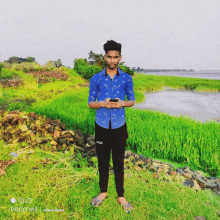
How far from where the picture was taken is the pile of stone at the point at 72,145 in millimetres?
3248

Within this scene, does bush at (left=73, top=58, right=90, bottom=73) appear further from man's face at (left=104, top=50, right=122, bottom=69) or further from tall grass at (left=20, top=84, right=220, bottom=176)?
man's face at (left=104, top=50, right=122, bottom=69)

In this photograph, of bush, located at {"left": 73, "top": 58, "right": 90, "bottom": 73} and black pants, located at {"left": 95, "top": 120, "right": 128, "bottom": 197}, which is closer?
black pants, located at {"left": 95, "top": 120, "right": 128, "bottom": 197}

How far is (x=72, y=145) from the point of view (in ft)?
14.8

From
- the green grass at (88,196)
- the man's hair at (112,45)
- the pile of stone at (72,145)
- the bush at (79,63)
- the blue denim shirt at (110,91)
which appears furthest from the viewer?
the bush at (79,63)

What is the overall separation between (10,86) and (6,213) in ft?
34.7

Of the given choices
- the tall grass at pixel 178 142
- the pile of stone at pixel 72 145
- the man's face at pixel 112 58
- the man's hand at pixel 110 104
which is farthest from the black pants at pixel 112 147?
the tall grass at pixel 178 142

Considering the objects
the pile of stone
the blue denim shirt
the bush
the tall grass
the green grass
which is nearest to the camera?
the blue denim shirt

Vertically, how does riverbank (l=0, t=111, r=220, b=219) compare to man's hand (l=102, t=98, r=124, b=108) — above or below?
below

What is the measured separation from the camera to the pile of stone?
3.25m

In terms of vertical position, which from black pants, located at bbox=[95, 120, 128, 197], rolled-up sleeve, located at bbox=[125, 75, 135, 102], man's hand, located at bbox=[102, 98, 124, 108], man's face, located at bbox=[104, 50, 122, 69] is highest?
man's face, located at bbox=[104, 50, 122, 69]

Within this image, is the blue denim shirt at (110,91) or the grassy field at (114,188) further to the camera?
the grassy field at (114,188)

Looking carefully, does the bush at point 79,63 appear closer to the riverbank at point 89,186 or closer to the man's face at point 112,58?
the riverbank at point 89,186

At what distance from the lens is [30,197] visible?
2600 millimetres

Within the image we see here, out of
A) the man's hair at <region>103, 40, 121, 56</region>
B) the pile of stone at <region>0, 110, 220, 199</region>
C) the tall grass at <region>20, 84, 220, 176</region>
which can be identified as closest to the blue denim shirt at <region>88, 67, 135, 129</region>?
the man's hair at <region>103, 40, 121, 56</region>
